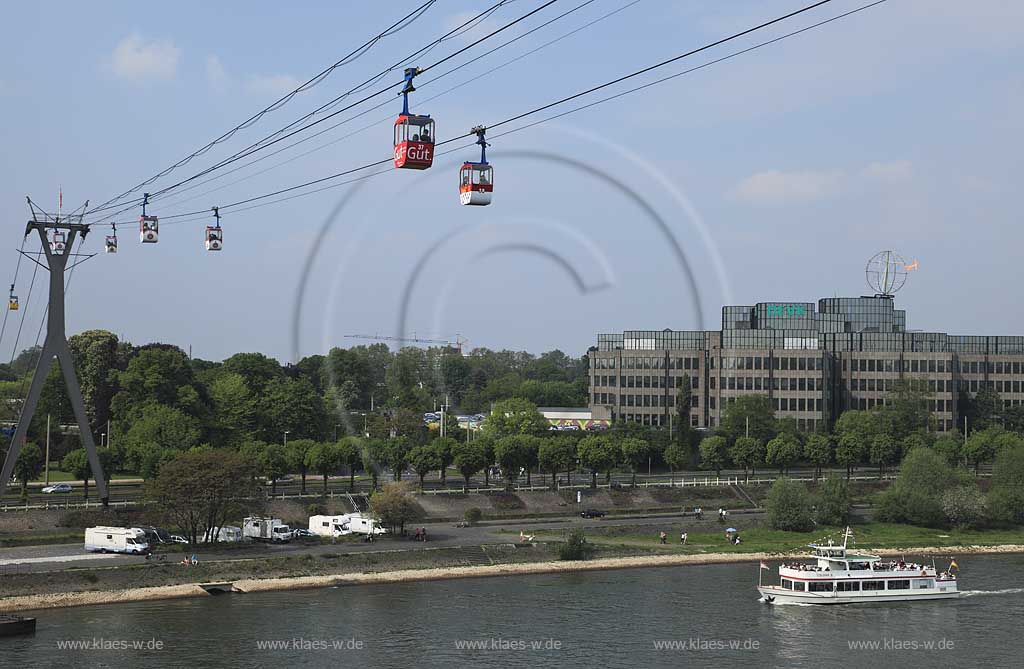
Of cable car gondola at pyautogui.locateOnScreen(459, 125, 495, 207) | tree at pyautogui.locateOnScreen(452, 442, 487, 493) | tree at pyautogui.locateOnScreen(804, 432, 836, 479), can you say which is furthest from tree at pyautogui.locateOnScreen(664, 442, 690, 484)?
cable car gondola at pyautogui.locateOnScreen(459, 125, 495, 207)

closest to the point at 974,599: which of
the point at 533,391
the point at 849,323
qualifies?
the point at 849,323

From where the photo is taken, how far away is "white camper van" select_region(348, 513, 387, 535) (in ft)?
202

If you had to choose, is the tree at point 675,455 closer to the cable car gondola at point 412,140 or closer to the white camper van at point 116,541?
the white camper van at point 116,541

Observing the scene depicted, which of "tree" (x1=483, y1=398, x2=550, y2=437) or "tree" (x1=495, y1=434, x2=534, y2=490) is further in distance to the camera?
"tree" (x1=483, y1=398, x2=550, y2=437)

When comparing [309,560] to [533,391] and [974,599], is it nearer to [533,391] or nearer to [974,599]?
[974,599]

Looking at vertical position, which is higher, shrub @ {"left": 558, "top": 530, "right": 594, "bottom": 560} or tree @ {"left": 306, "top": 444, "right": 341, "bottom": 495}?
tree @ {"left": 306, "top": 444, "right": 341, "bottom": 495}

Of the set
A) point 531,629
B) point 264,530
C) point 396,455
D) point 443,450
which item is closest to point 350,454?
point 396,455

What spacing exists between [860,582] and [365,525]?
25514mm

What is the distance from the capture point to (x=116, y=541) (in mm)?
54969

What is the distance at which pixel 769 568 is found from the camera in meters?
59.9

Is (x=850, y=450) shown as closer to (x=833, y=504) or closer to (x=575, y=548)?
(x=833, y=504)

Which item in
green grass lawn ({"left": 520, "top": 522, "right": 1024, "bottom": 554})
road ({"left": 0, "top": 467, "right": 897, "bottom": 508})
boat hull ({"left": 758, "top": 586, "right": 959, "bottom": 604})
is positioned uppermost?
road ({"left": 0, "top": 467, "right": 897, "bottom": 508})

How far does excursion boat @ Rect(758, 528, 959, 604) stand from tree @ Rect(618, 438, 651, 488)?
25.2 meters

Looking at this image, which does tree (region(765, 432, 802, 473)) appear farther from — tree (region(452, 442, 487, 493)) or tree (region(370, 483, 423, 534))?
tree (region(370, 483, 423, 534))
